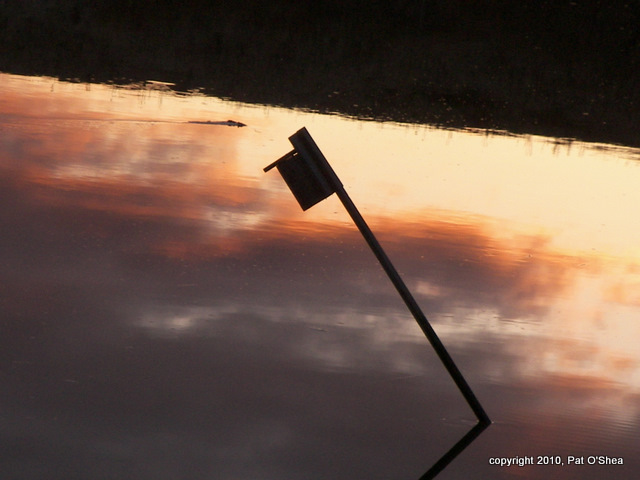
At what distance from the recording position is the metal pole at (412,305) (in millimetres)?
4941

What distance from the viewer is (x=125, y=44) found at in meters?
17.4

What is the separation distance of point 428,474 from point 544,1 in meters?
25.5

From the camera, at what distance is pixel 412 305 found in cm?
504

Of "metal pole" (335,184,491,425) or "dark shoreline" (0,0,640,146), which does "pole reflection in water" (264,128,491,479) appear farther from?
"dark shoreline" (0,0,640,146)

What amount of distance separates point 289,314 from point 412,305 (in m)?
1.55

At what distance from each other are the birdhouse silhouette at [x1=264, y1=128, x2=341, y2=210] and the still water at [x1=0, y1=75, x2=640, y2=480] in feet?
3.62

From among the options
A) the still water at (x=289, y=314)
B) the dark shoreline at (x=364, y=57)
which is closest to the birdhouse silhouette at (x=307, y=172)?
the still water at (x=289, y=314)

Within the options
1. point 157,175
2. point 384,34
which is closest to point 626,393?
point 157,175

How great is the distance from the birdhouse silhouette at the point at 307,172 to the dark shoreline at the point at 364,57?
9.10m

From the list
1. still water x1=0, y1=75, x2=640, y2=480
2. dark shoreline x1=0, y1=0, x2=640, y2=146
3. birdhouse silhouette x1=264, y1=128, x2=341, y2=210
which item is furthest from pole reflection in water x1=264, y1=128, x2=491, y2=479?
dark shoreline x1=0, y1=0, x2=640, y2=146

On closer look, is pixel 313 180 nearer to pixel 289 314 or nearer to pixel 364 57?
pixel 289 314

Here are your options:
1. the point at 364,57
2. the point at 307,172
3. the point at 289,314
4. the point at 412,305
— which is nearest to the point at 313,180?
the point at 307,172

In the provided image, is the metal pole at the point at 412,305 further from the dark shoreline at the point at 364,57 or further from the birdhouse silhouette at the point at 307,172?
the dark shoreline at the point at 364,57

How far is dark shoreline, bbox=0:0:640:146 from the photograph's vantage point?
1471 centimetres
